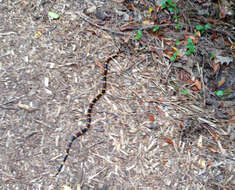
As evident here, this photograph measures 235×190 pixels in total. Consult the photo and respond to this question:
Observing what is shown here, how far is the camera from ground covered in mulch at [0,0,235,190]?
3.20m

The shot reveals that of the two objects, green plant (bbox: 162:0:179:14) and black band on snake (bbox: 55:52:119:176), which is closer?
black band on snake (bbox: 55:52:119:176)

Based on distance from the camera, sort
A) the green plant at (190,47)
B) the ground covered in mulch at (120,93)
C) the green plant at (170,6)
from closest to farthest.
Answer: the ground covered in mulch at (120,93) → the green plant at (190,47) → the green plant at (170,6)

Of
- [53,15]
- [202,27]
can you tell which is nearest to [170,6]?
[202,27]

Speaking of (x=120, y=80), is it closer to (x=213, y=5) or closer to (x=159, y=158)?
(x=159, y=158)

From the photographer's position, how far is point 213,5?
12.9ft

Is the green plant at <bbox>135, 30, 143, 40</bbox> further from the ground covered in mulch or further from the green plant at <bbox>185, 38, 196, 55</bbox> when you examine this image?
the green plant at <bbox>185, 38, 196, 55</bbox>

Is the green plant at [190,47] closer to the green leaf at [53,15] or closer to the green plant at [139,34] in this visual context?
the green plant at [139,34]

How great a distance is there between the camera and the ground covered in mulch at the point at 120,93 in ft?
10.5

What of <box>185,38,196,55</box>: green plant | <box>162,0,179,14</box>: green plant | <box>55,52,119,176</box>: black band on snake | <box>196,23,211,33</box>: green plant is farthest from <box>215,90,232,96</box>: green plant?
<box>55,52,119,176</box>: black band on snake

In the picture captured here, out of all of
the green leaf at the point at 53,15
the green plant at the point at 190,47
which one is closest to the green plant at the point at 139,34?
the green plant at the point at 190,47

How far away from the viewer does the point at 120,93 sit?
3723mm

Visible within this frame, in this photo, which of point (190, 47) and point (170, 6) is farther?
point (170, 6)

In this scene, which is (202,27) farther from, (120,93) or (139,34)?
(120,93)

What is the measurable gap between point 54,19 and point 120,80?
1.83 meters
